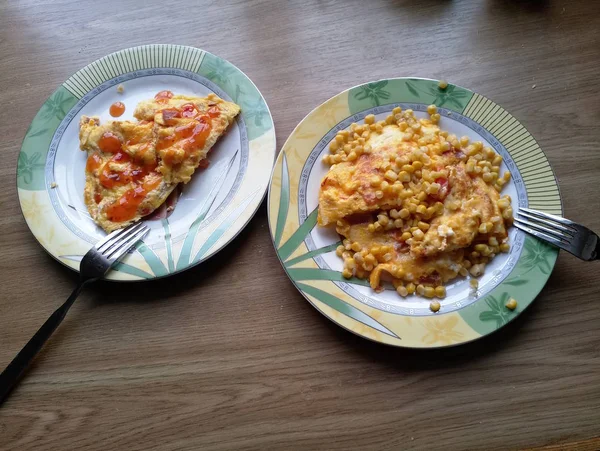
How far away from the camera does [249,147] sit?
2.87 metres

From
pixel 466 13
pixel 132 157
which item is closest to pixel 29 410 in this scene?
pixel 132 157

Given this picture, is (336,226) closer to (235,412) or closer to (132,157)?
(235,412)

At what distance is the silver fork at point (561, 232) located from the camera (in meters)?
2.36

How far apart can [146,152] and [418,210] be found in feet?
5.23

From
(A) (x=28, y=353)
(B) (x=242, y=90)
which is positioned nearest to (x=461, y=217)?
(B) (x=242, y=90)

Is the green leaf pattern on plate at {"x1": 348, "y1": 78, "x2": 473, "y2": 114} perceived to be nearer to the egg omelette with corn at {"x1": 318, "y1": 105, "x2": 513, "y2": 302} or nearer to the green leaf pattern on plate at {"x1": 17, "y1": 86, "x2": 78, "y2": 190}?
the egg omelette with corn at {"x1": 318, "y1": 105, "x2": 513, "y2": 302}

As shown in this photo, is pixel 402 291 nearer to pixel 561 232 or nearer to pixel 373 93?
pixel 561 232

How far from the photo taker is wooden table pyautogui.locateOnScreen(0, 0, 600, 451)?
2.43 m

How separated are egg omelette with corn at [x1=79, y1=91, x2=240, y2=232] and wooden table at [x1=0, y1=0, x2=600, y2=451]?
422 mm

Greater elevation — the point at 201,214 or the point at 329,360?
the point at 201,214

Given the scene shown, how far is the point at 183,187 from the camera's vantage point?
291cm

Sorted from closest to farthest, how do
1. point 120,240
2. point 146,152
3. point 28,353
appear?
point 28,353
point 120,240
point 146,152

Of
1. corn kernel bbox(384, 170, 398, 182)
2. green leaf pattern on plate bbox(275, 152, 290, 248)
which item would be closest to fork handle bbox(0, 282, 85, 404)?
green leaf pattern on plate bbox(275, 152, 290, 248)

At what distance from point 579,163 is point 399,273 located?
128 centimetres
